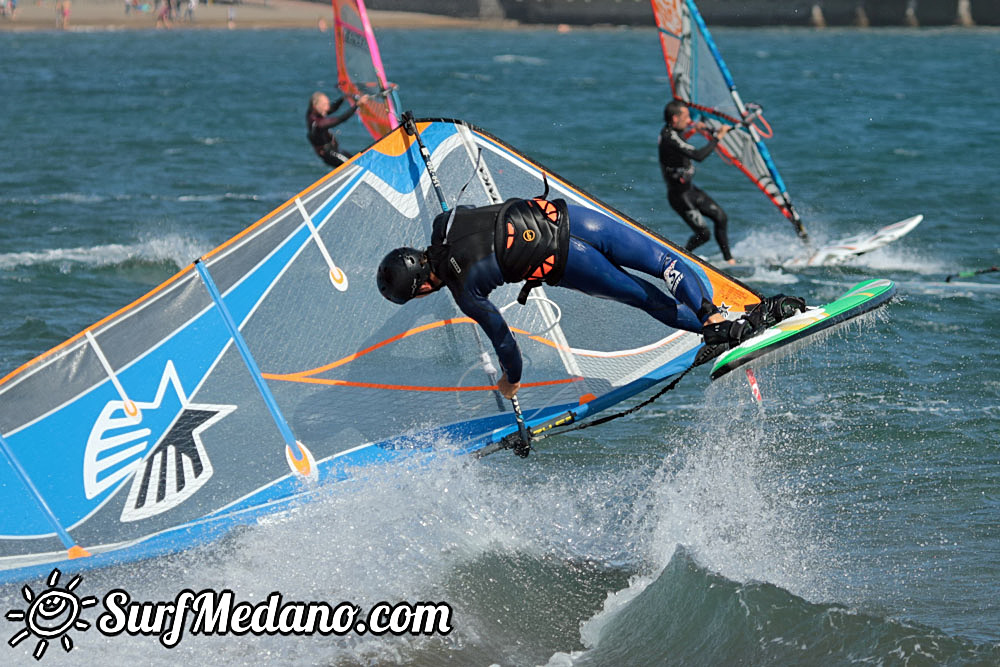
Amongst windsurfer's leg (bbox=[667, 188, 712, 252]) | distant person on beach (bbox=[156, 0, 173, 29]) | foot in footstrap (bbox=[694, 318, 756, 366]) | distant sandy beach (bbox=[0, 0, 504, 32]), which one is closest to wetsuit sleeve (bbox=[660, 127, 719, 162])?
windsurfer's leg (bbox=[667, 188, 712, 252])

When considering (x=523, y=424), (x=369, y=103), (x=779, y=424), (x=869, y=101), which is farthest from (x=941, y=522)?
(x=869, y=101)

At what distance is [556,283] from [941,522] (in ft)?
10.2

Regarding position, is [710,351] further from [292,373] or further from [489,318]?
[292,373]

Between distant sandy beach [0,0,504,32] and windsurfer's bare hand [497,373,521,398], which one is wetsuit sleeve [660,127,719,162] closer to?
windsurfer's bare hand [497,373,521,398]

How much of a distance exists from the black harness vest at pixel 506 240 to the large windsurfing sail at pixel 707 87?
782cm

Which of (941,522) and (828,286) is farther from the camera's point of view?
(828,286)

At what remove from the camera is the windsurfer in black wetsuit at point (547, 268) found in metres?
6.59

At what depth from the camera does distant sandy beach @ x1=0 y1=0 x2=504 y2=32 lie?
79.2 meters

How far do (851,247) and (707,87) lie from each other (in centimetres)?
277

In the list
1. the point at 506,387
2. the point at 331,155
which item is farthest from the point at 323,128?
the point at 506,387

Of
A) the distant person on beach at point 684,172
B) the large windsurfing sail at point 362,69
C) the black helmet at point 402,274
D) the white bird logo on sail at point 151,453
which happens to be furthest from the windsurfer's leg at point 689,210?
the white bird logo on sail at point 151,453

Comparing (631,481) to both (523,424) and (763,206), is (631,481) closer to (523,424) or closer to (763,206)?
(523,424)

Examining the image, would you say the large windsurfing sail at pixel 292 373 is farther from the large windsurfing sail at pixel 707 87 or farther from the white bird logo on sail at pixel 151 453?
the large windsurfing sail at pixel 707 87

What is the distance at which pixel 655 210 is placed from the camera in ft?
61.7
